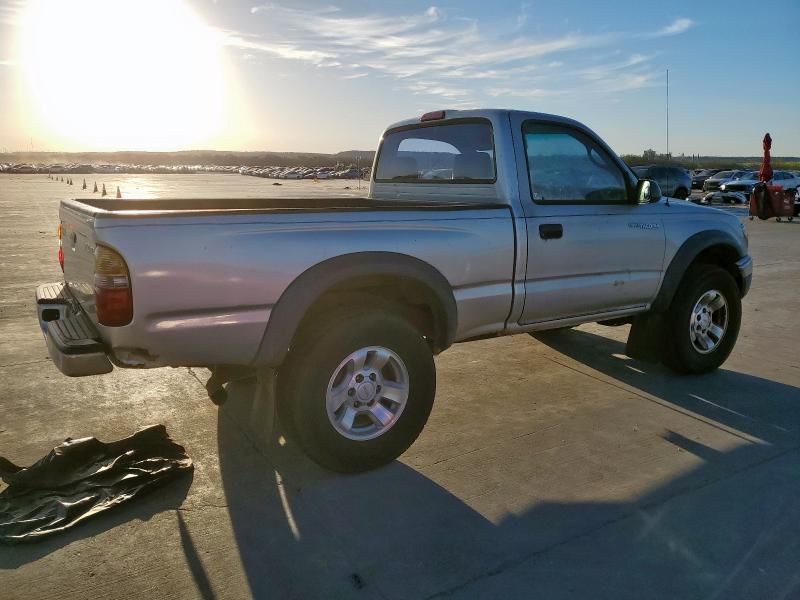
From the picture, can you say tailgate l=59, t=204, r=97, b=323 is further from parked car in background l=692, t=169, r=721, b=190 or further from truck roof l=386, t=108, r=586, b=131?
parked car in background l=692, t=169, r=721, b=190

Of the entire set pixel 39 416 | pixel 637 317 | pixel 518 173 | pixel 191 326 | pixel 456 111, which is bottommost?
pixel 39 416

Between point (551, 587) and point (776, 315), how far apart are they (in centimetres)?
609

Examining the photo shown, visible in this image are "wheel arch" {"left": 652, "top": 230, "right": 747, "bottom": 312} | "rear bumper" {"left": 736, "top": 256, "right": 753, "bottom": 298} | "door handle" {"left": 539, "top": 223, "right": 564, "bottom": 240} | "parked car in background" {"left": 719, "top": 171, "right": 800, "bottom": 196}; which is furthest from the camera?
"parked car in background" {"left": 719, "top": 171, "right": 800, "bottom": 196}

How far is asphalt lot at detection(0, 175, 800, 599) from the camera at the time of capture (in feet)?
8.64

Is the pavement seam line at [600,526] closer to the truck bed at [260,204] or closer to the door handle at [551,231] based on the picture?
the door handle at [551,231]

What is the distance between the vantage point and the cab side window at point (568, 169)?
4309 mm

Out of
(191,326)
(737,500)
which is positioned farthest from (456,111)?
(737,500)

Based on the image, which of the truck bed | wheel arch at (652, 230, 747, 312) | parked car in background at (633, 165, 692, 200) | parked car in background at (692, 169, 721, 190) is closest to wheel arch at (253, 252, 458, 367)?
the truck bed

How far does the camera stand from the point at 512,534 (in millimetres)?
2957

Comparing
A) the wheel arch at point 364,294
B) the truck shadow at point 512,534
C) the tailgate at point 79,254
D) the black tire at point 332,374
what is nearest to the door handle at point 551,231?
the wheel arch at point 364,294

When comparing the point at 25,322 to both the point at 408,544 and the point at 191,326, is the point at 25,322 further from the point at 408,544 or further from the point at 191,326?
the point at 408,544

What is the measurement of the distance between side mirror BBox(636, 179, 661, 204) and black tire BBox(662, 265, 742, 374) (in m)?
0.78

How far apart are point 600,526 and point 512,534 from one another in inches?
16.4

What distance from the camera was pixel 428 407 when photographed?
12.1 feet
